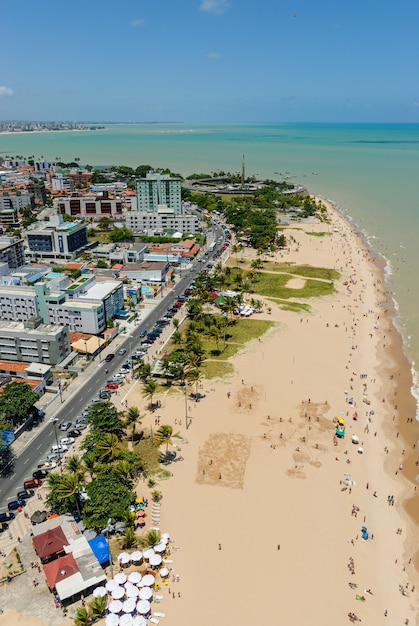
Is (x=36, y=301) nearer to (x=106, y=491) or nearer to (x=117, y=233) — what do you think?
(x=106, y=491)

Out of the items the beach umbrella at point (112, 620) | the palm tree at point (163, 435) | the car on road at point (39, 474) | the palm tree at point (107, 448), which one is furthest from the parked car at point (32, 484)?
the beach umbrella at point (112, 620)

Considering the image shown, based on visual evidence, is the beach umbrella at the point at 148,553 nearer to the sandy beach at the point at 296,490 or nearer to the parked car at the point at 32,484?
the sandy beach at the point at 296,490

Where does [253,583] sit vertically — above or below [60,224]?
below

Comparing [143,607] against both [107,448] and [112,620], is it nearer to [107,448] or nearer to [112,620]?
[112,620]

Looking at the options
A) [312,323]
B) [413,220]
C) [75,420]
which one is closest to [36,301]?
[75,420]

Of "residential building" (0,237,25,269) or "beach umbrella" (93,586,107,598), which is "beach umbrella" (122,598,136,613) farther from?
"residential building" (0,237,25,269)

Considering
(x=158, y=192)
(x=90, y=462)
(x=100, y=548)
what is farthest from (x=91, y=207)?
(x=100, y=548)

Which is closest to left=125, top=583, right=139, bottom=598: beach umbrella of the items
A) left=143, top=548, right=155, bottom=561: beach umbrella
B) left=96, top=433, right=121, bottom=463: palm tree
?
left=143, top=548, right=155, bottom=561: beach umbrella
